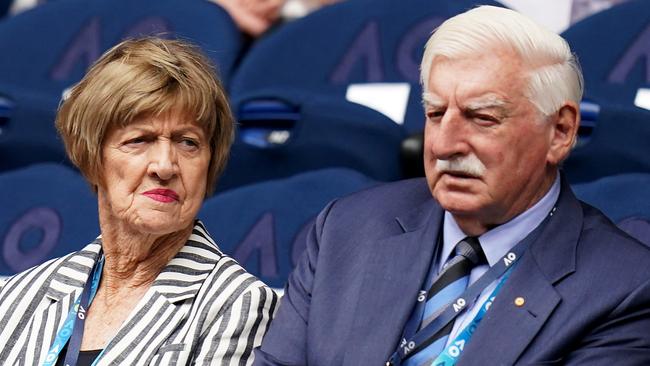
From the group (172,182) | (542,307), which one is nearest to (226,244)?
(172,182)

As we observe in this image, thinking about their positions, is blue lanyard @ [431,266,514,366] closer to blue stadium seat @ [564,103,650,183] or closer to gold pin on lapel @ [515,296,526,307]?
gold pin on lapel @ [515,296,526,307]

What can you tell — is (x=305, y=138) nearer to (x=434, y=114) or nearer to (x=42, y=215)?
(x=42, y=215)

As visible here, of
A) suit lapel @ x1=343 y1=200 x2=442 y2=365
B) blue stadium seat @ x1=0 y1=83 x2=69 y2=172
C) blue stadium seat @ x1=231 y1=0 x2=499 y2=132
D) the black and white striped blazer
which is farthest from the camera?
blue stadium seat @ x1=0 y1=83 x2=69 y2=172

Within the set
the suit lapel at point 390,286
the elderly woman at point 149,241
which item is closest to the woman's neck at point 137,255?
the elderly woman at point 149,241

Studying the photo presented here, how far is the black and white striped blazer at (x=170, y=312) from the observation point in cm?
199

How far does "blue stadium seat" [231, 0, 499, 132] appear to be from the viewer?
2754 mm

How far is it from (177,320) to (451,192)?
1.58ft

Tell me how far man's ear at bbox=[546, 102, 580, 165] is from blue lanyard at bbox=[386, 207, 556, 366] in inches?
4.0

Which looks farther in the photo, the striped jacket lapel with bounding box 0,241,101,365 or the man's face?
the striped jacket lapel with bounding box 0,241,101,365

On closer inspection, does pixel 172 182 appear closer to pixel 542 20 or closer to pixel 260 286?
pixel 260 286

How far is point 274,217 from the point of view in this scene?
255 centimetres

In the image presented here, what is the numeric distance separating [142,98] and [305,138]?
73cm

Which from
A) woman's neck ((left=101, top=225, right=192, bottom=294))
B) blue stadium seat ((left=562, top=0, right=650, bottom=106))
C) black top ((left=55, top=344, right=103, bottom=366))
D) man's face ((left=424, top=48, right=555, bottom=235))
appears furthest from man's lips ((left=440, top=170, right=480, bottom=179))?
blue stadium seat ((left=562, top=0, right=650, bottom=106))

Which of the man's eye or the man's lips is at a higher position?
the man's eye
